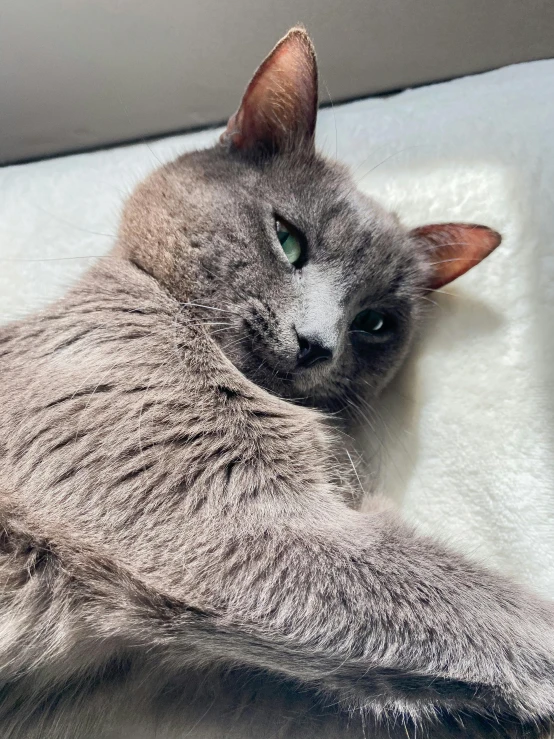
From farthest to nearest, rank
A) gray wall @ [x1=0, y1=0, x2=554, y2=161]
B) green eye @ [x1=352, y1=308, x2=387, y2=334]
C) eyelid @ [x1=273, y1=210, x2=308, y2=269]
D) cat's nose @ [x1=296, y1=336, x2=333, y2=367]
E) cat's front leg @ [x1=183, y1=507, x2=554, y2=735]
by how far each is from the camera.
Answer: gray wall @ [x1=0, y1=0, x2=554, y2=161] < green eye @ [x1=352, y1=308, x2=387, y2=334] < eyelid @ [x1=273, y1=210, x2=308, y2=269] < cat's nose @ [x1=296, y1=336, x2=333, y2=367] < cat's front leg @ [x1=183, y1=507, x2=554, y2=735]

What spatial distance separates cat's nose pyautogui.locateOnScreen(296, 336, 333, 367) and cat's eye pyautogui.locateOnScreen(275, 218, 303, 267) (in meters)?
0.17

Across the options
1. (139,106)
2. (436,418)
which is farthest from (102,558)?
(139,106)

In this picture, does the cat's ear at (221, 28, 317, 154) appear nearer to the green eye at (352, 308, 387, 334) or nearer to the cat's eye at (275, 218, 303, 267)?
the cat's eye at (275, 218, 303, 267)

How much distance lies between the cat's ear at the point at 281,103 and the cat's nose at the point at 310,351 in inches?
15.9

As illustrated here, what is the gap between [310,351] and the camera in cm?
90

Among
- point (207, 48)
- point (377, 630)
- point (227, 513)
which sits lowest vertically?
point (377, 630)

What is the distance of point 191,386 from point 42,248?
29.6 inches

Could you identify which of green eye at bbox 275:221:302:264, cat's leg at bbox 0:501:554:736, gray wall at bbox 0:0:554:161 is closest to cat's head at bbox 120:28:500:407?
green eye at bbox 275:221:302:264

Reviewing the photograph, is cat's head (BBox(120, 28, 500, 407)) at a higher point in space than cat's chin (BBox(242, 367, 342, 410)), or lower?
higher

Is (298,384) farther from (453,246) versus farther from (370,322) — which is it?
(453,246)

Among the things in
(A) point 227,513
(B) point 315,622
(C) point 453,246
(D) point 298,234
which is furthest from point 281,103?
(B) point 315,622

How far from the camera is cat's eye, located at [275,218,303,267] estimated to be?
1.00 m

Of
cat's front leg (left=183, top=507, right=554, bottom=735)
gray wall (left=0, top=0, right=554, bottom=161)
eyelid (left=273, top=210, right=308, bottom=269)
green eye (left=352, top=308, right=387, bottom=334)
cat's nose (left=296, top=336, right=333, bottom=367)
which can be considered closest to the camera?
cat's front leg (left=183, top=507, right=554, bottom=735)

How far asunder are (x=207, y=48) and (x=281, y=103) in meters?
0.42
